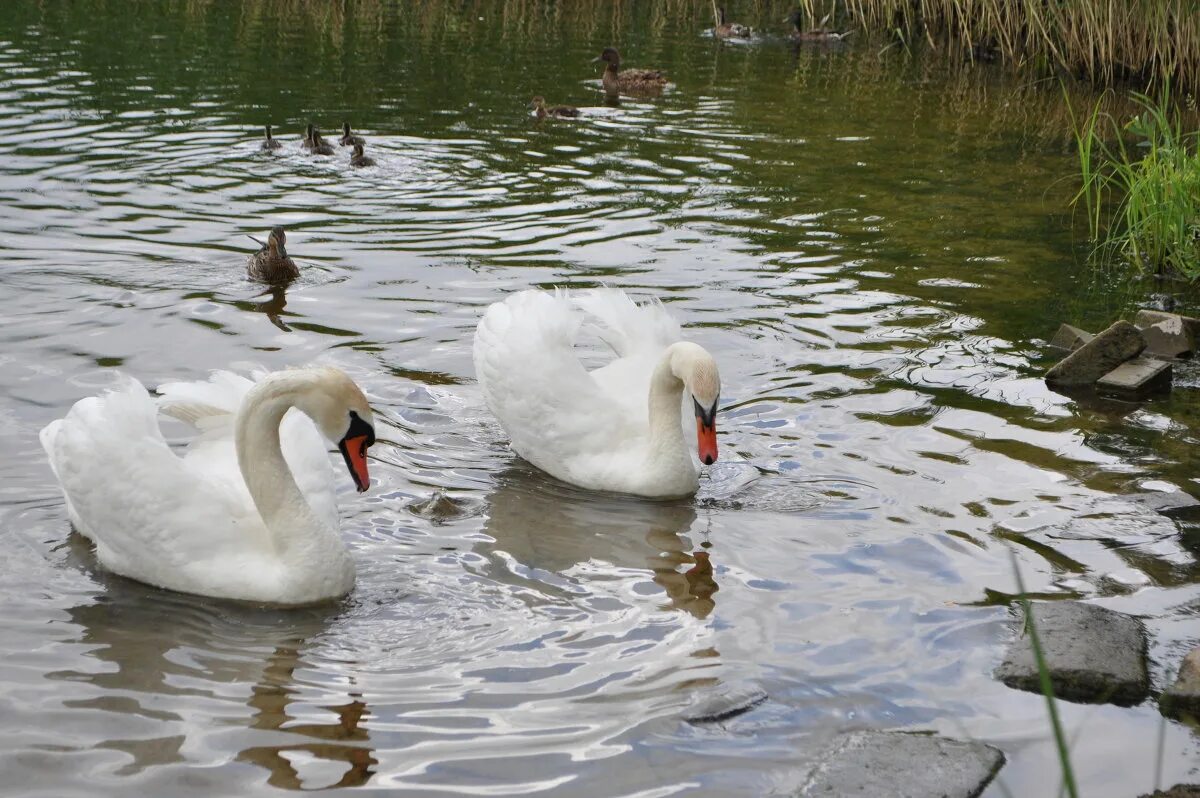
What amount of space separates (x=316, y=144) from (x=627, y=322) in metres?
6.81

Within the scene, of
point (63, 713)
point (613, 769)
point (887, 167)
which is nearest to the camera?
point (613, 769)

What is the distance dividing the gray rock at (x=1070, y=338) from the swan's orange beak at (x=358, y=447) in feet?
16.0

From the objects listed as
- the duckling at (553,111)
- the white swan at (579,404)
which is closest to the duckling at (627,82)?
the duckling at (553,111)

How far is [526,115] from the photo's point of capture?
16156 mm

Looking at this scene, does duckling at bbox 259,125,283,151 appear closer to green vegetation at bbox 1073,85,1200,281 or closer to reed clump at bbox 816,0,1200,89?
green vegetation at bbox 1073,85,1200,281

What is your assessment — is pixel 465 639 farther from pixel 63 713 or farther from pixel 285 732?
pixel 63 713

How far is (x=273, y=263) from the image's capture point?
387 inches

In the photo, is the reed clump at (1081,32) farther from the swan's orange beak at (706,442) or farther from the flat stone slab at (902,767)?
the flat stone slab at (902,767)

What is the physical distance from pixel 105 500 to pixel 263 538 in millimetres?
610

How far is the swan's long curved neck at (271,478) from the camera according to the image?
5488 mm

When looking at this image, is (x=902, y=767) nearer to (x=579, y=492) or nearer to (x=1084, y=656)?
(x=1084, y=656)

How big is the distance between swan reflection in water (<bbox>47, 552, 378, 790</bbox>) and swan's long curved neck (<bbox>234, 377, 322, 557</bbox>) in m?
0.30

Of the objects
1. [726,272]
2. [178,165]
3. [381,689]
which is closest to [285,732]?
[381,689]

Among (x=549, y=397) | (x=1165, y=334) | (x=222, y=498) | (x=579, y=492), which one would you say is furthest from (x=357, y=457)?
(x=1165, y=334)
